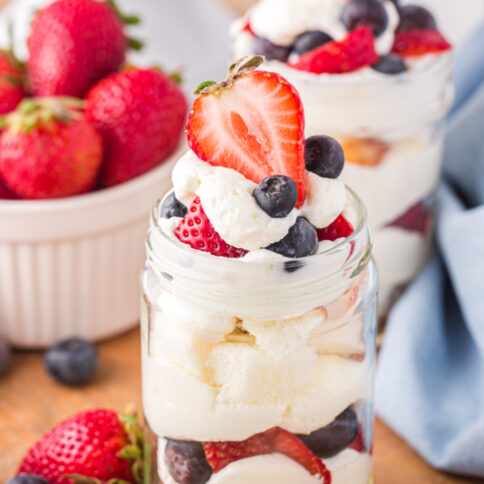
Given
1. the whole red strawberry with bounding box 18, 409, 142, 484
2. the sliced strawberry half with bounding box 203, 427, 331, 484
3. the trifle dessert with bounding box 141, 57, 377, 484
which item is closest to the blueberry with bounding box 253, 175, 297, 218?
the trifle dessert with bounding box 141, 57, 377, 484

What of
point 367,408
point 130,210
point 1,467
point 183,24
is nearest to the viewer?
point 367,408

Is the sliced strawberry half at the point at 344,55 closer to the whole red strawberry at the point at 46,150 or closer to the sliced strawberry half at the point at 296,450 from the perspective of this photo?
the whole red strawberry at the point at 46,150

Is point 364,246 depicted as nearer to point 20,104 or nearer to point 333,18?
point 333,18

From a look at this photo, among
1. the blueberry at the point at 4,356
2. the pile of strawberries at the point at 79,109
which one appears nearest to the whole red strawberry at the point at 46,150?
the pile of strawberries at the point at 79,109

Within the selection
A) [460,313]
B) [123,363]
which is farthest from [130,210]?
[460,313]

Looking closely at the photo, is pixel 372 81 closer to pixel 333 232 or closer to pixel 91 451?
pixel 333 232

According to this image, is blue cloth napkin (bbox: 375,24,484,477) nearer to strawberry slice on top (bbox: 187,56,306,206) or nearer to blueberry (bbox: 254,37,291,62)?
blueberry (bbox: 254,37,291,62)

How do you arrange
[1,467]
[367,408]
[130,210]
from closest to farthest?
[367,408] → [1,467] → [130,210]
